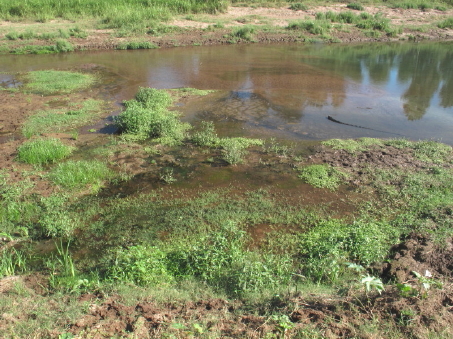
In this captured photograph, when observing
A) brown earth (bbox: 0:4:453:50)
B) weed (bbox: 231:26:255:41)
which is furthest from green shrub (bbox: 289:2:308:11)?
weed (bbox: 231:26:255:41)

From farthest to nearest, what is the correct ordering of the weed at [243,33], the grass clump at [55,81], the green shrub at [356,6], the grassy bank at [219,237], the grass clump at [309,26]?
the green shrub at [356,6]
the grass clump at [309,26]
the weed at [243,33]
the grass clump at [55,81]
the grassy bank at [219,237]

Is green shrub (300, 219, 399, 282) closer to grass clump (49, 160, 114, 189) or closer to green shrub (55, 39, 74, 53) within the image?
grass clump (49, 160, 114, 189)

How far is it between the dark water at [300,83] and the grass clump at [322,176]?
1793 mm

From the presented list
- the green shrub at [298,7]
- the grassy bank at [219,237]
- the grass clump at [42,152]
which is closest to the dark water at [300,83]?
the grassy bank at [219,237]

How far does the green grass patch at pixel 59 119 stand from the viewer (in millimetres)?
8489

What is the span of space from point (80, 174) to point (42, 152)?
1234mm

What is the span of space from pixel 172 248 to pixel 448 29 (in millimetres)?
25822

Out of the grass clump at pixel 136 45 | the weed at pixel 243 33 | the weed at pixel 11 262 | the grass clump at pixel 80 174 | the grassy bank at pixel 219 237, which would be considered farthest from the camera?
the weed at pixel 243 33

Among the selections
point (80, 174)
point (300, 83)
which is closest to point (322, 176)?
point (80, 174)

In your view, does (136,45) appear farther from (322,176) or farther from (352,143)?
(322,176)

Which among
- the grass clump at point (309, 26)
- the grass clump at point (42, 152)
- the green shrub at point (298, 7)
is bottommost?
the grass clump at point (42, 152)

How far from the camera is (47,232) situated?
16.8 feet

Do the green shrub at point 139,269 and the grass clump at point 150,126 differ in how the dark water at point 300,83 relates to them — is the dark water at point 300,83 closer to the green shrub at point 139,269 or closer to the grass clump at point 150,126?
the grass clump at point 150,126

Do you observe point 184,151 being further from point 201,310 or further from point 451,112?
point 451,112
